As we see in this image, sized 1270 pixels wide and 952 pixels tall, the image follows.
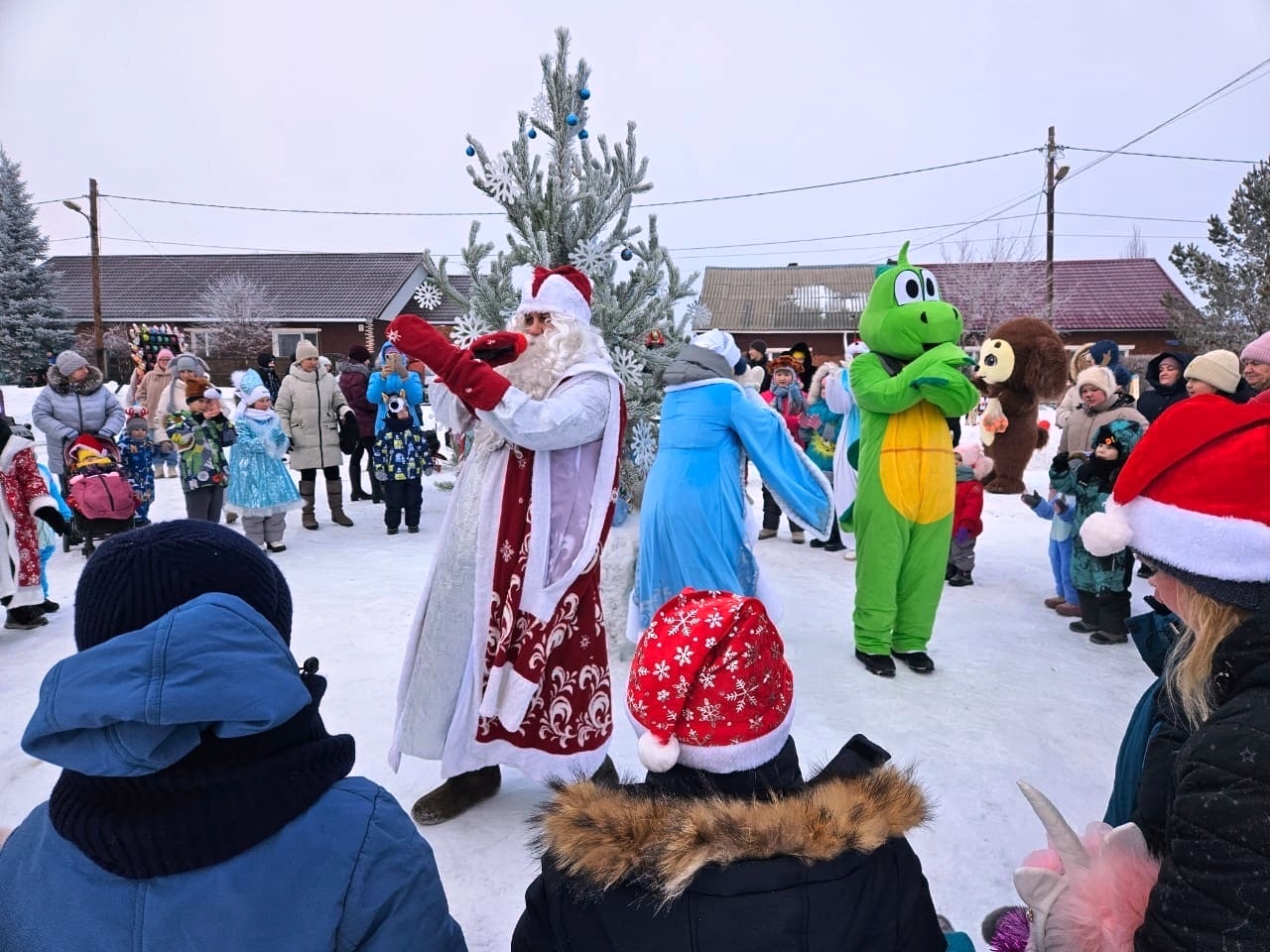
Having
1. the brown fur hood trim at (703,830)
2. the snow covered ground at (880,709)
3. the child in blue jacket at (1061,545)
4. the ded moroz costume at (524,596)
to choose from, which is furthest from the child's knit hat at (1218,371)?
the brown fur hood trim at (703,830)

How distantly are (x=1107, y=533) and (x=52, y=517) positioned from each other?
18.4 ft

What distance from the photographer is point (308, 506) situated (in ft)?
27.1

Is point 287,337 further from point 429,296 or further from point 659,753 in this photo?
point 659,753

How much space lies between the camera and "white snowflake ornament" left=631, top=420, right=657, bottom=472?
16.6 ft

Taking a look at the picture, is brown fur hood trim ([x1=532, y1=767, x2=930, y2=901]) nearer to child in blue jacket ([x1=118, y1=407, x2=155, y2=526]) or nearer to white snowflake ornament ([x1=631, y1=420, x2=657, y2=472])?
white snowflake ornament ([x1=631, y1=420, x2=657, y2=472])

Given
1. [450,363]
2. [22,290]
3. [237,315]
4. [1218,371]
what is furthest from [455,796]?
[237,315]

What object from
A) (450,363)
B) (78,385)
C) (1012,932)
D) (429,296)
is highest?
(429,296)

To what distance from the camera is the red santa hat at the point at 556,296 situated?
118 inches

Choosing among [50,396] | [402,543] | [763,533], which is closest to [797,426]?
[763,533]

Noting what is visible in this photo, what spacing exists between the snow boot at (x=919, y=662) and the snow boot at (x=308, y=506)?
19.9 feet

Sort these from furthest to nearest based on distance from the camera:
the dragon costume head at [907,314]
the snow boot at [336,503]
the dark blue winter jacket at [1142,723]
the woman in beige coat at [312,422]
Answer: the snow boot at [336,503]
the woman in beige coat at [312,422]
the dragon costume head at [907,314]
the dark blue winter jacket at [1142,723]

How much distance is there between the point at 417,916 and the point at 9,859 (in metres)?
0.55

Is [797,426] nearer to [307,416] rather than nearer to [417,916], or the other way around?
[307,416]

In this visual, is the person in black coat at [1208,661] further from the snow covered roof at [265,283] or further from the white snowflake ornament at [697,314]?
the snow covered roof at [265,283]
